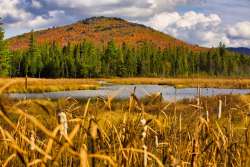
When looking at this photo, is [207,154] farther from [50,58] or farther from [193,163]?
[50,58]

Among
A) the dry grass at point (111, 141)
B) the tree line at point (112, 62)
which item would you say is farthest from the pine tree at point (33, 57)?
the dry grass at point (111, 141)

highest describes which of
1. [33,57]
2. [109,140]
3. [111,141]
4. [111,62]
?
[33,57]

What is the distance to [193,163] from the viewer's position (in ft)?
9.48

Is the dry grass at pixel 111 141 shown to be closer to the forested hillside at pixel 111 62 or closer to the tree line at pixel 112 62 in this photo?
the forested hillside at pixel 111 62

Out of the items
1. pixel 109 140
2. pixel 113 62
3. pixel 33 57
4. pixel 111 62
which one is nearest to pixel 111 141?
pixel 109 140

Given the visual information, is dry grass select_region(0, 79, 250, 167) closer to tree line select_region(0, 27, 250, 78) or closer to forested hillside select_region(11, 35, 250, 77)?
tree line select_region(0, 27, 250, 78)

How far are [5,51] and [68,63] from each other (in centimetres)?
3805

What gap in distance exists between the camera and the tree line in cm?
11206

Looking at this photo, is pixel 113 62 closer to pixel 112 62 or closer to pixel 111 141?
pixel 112 62

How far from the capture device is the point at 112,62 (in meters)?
126

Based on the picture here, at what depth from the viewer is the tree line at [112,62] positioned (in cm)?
11206

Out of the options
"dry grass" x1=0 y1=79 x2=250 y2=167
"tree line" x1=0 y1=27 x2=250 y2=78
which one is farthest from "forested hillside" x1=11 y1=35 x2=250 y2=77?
"dry grass" x1=0 y1=79 x2=250 y2=167

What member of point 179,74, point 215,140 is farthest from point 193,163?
point 179,74

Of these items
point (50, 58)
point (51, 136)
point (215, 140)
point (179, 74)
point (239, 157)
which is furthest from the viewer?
point (179, 74)
